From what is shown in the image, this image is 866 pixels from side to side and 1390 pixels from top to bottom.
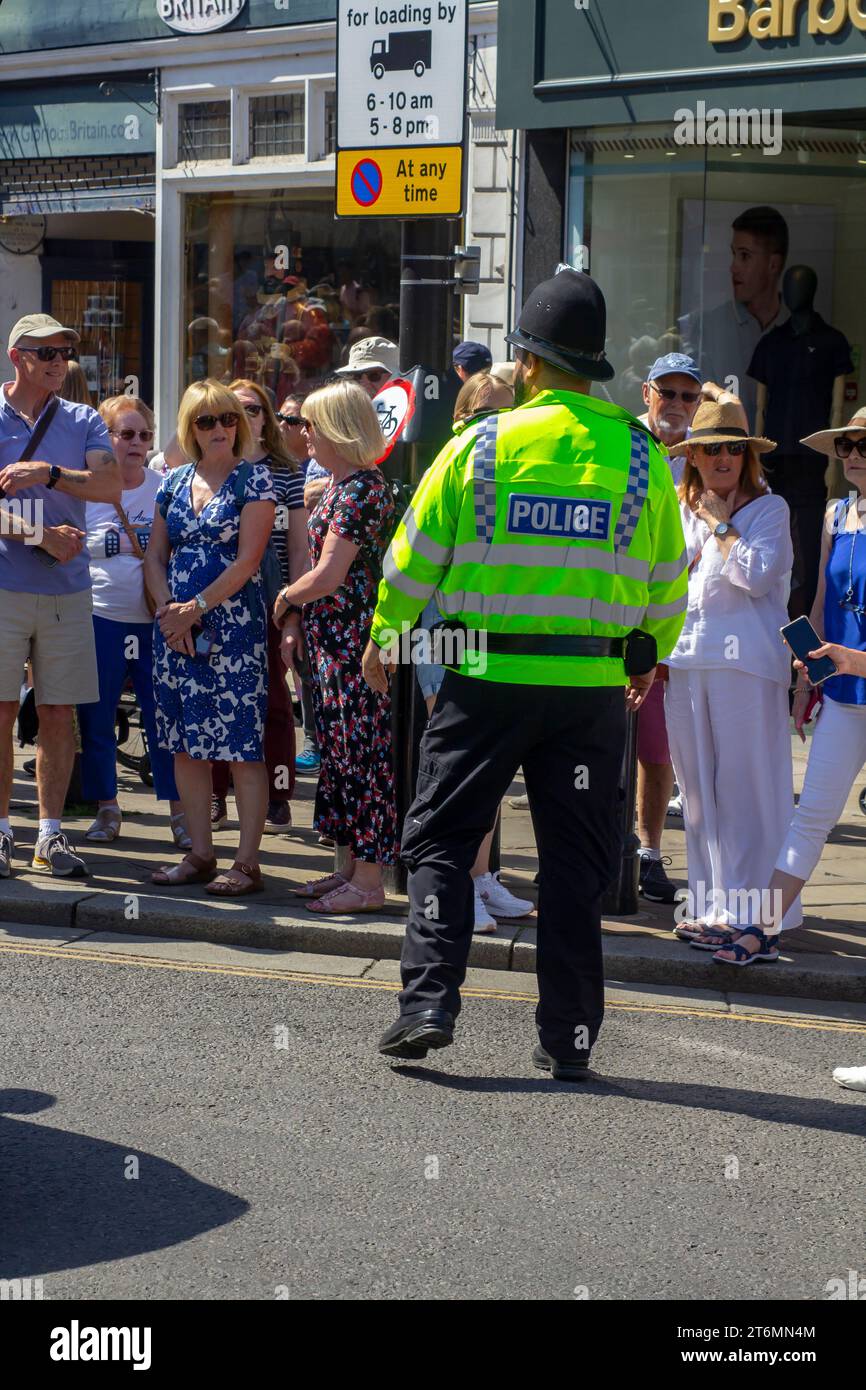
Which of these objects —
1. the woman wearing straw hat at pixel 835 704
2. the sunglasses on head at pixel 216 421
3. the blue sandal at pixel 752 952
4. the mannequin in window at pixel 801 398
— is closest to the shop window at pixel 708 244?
the mannequin in window at pixel 801 398

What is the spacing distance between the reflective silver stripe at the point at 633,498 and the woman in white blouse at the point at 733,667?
1.32 m


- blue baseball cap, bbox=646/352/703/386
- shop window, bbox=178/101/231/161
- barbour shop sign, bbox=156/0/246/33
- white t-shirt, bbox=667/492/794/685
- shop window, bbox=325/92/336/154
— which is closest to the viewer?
white t-shirt, bbox=667/492/794/685

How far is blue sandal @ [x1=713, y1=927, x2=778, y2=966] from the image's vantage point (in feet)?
21.3

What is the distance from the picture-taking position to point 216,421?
23.8 feet

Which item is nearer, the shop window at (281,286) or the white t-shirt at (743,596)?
the white t-shirt at (743,596)

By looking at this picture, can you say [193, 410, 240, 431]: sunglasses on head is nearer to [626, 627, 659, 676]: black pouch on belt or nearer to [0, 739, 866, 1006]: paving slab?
[0, 739, 866, 1006]: paving slab

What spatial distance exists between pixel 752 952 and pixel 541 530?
81.5 inches

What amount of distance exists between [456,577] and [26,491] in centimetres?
285

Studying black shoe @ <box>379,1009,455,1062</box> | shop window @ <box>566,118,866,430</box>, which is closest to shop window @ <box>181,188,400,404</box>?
shop window @ <box>566,118,866,430</box>

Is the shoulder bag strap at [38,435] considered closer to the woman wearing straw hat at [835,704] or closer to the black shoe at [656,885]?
the black shoe at [656,885]

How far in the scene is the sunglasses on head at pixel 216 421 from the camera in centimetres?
725

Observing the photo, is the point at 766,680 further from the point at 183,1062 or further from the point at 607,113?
the point at 607,113

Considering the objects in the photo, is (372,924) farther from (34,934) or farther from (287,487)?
(287,487)

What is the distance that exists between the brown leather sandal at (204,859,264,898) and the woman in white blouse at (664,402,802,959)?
5.43 feet
